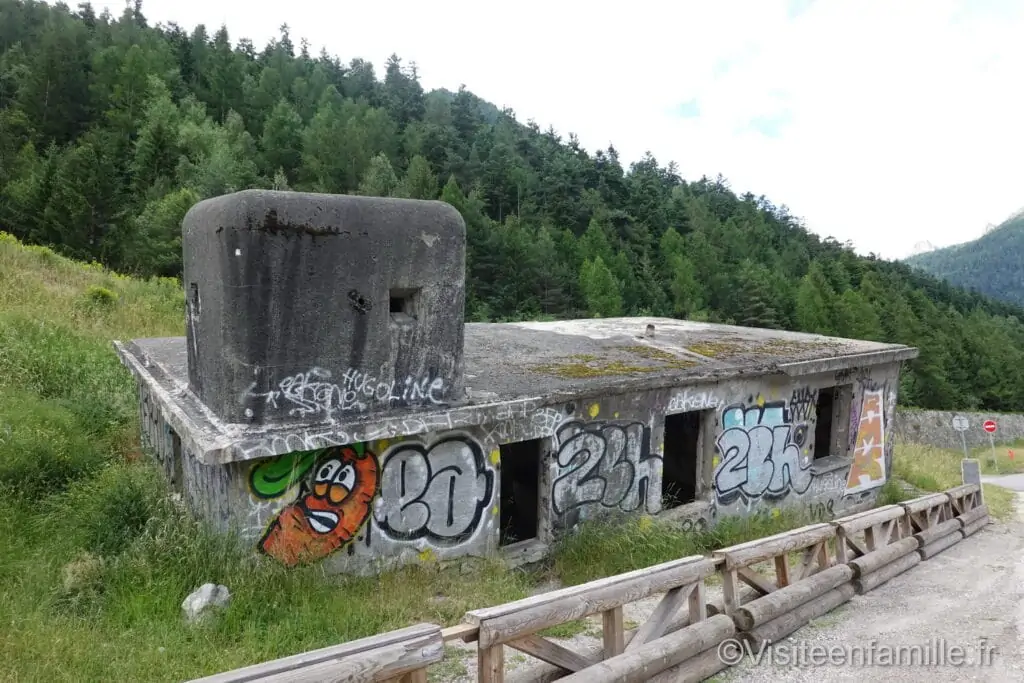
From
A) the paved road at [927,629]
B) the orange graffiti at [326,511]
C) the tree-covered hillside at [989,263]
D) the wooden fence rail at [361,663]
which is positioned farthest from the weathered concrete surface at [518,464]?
the tree-covered hillside at [989,263]

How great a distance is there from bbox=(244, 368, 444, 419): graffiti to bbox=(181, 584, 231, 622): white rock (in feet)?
4.55

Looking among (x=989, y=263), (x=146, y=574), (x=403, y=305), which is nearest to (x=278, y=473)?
(x=146, y=574)

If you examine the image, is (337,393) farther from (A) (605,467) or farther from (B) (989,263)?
(B) (989,263)

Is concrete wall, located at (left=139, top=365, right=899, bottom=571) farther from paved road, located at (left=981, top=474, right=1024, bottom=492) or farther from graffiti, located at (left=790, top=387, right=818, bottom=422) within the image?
paved road, located at (left=981, top=474, right=1024, bottom=492)

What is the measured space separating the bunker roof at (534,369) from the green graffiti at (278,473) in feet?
1.11

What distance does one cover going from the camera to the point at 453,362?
239 inches

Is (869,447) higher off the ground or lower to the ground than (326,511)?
lower

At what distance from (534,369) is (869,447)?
6.74 metres

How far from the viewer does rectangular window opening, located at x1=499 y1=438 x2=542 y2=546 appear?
907cm

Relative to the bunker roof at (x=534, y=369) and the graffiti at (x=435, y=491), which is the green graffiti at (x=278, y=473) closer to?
the bunker roof at (x=534, y=369)

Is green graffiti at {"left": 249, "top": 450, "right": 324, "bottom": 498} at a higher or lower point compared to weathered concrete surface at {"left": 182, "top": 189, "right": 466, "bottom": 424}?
lower

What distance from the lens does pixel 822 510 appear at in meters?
10.1

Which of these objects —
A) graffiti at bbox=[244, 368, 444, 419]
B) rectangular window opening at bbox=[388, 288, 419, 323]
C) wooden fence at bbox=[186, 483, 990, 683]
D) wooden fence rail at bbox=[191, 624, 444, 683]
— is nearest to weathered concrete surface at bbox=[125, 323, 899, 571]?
graffiti at bbox=[244, 368, 444, 419]

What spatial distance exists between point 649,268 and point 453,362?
4446 centimetres
